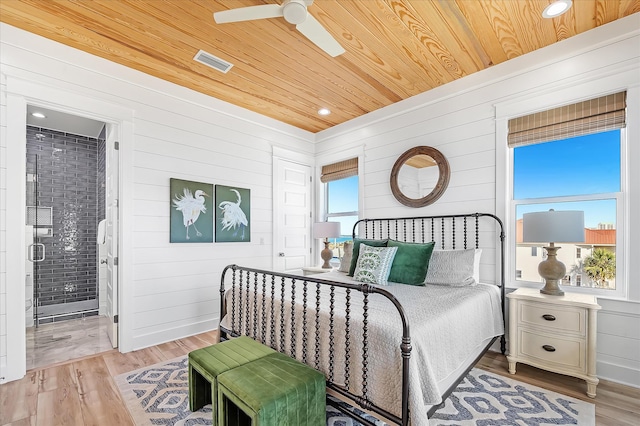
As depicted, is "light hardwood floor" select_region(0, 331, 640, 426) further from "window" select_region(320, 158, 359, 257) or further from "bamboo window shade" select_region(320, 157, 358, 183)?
"bamboo window shade" select_region(320, 157, 358, 183)

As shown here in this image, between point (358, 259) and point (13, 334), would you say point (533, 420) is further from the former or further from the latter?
point (13, 334)

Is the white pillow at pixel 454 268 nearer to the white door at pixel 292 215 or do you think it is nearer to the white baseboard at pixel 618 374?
the white baseboard at pixel 618 374

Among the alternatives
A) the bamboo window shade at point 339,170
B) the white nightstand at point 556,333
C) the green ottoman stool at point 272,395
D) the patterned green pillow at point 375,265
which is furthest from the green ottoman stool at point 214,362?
the bamboo window shade at point 339,170

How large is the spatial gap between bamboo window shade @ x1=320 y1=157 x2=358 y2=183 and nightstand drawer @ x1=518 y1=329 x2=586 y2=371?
2.85 m

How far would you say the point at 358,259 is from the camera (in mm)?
3215

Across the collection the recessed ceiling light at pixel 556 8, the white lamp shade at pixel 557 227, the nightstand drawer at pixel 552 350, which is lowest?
the nightstand drawer at pixel 552 350

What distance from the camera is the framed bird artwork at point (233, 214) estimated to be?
3.88 m

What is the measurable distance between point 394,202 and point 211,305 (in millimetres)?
2706

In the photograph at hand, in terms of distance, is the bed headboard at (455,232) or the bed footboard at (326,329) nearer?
the bed footboard at (326,329)

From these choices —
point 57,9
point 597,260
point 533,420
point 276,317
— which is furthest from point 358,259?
point 57,9

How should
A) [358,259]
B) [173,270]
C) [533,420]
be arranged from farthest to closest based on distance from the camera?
1. [173,270]
2. [358,259]
3. [533,420]

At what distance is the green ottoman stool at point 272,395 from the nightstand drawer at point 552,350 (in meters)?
1.91

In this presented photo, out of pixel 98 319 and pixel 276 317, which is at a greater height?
pixel 276 317

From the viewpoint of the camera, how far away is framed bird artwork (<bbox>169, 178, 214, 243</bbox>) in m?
3.48
